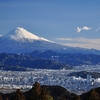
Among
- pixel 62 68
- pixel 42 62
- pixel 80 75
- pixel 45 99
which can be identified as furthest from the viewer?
pixel 42 62

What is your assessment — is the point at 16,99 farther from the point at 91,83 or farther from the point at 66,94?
the point at 91,83

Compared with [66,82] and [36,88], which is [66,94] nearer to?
[36,88]

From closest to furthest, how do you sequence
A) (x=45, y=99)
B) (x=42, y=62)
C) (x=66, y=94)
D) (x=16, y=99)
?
(x=45, y=99) → (x=16, y=99) → (x=66, y=94) → (x=42, y=62)

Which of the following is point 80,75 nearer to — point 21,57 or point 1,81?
point 1,81

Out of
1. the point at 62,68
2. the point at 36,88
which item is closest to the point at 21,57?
the point at 62,68

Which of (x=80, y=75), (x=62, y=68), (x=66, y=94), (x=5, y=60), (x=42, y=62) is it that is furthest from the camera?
(x=5, y=60)

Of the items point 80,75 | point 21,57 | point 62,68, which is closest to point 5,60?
point 21,57

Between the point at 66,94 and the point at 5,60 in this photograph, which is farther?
the point at 5,60

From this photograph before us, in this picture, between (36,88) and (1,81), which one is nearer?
(36,88)

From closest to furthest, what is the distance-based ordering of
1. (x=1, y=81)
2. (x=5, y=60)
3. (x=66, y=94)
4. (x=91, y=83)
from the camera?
(x=66, y=94)
(x=91, y=83)
(x=1, y=81)
(x=5, y=60)
